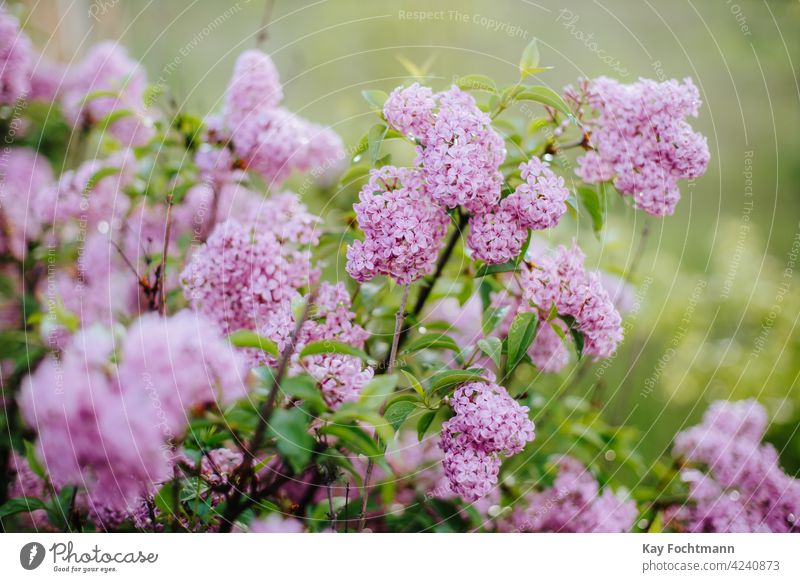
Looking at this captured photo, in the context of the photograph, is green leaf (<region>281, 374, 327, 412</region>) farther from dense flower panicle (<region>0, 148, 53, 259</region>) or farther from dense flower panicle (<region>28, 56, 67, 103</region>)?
dense flower panicle (<region>28, 56, 67, 103</region>)

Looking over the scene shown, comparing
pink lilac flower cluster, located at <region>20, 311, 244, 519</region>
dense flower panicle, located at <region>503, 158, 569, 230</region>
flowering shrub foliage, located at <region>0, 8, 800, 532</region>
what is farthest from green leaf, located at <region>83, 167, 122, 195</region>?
dense flower panicle, located at <region>503, 158, 569, 230</region>

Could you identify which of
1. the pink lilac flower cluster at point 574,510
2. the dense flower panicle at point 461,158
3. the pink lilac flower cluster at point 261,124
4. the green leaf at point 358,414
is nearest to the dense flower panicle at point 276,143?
the pink lilac flower cluster at point 261,124

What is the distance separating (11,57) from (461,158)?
1.12m

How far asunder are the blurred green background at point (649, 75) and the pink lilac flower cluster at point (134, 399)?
90cm

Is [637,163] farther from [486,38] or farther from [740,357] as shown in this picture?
[486,38]

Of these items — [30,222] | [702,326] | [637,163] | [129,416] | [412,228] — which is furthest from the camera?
[702,326]

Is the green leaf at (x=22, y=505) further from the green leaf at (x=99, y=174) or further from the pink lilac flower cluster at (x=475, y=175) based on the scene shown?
the pink lilac flower cluster at (x=475, y=175)

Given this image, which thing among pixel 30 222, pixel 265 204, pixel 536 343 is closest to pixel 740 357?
pixel 536 343

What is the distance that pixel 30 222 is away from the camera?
4.68 ft

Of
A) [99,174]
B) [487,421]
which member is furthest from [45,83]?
[487,421]

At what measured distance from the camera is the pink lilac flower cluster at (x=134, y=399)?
72 cm

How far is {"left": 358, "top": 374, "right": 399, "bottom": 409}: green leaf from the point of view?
0.80 meters

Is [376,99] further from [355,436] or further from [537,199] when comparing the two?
[355,436]
